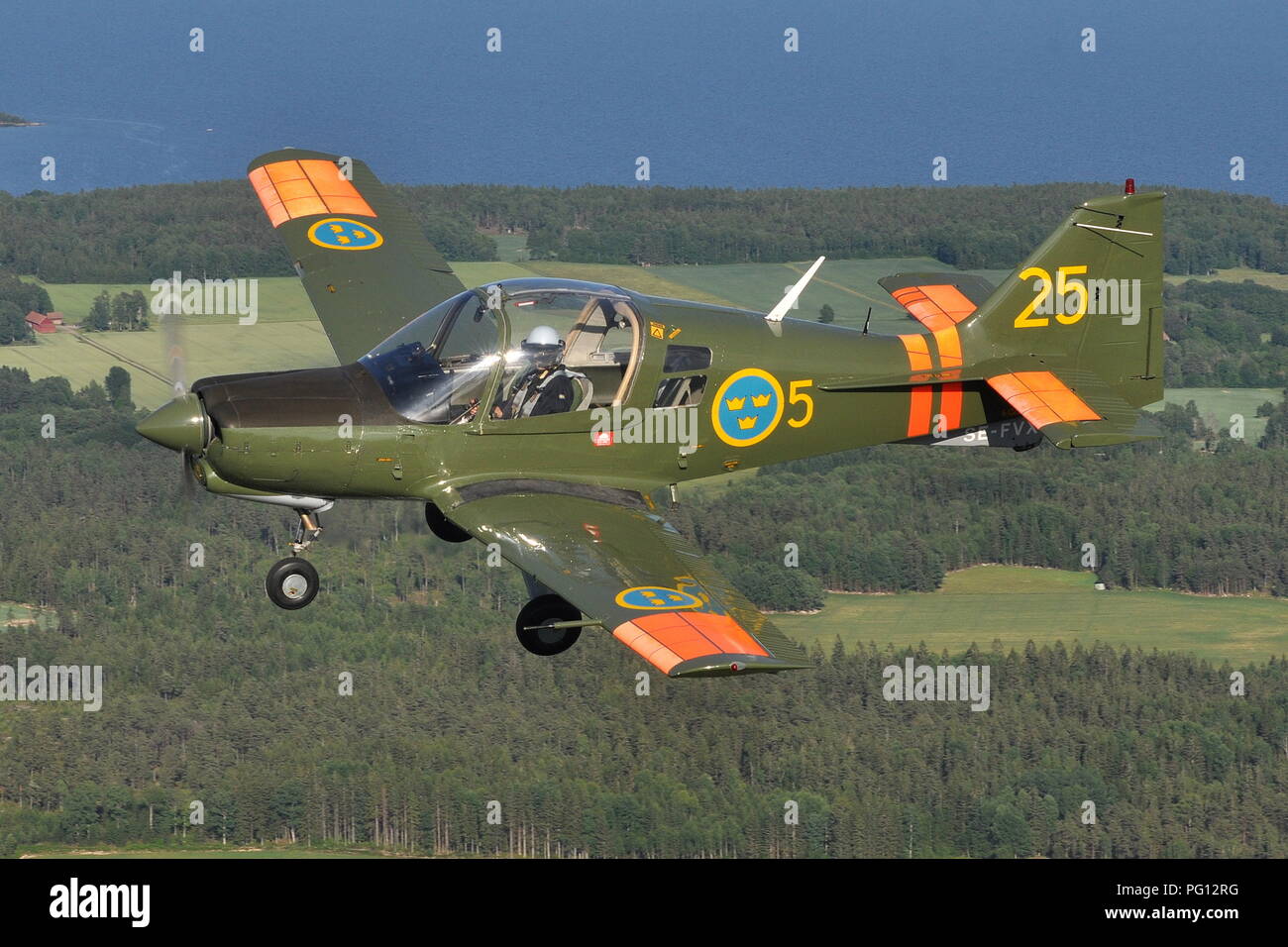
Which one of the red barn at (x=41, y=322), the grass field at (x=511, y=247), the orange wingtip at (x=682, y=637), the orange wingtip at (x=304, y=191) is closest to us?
the orange wingtip at (x=682, y=637)

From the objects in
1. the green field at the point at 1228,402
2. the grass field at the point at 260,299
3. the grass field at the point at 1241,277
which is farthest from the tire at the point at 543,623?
the grass field at the point at 1241,277

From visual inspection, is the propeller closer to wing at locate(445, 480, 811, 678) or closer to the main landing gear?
the main landing gear

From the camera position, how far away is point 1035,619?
117 metres

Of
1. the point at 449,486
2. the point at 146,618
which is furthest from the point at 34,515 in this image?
the point at 449,486

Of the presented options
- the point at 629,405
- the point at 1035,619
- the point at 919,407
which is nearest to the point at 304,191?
the point at 629,405

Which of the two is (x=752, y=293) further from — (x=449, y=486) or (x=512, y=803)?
(x=449, y=486)

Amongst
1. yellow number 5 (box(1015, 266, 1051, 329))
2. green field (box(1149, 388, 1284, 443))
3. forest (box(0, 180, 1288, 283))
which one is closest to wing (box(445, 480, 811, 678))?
yellow number 5 (box(1015, 266, 1051, 329))

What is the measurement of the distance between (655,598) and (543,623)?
2.30m

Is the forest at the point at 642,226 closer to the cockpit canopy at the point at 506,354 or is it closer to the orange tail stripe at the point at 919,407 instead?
the orange tail stripe at the point at 919,407

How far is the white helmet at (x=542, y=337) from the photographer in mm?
25938

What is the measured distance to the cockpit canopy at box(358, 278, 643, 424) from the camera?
85.0 ft

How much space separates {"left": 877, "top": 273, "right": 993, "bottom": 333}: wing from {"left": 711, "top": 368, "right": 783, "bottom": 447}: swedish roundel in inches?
138

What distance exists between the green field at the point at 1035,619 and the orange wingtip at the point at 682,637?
91692mm
